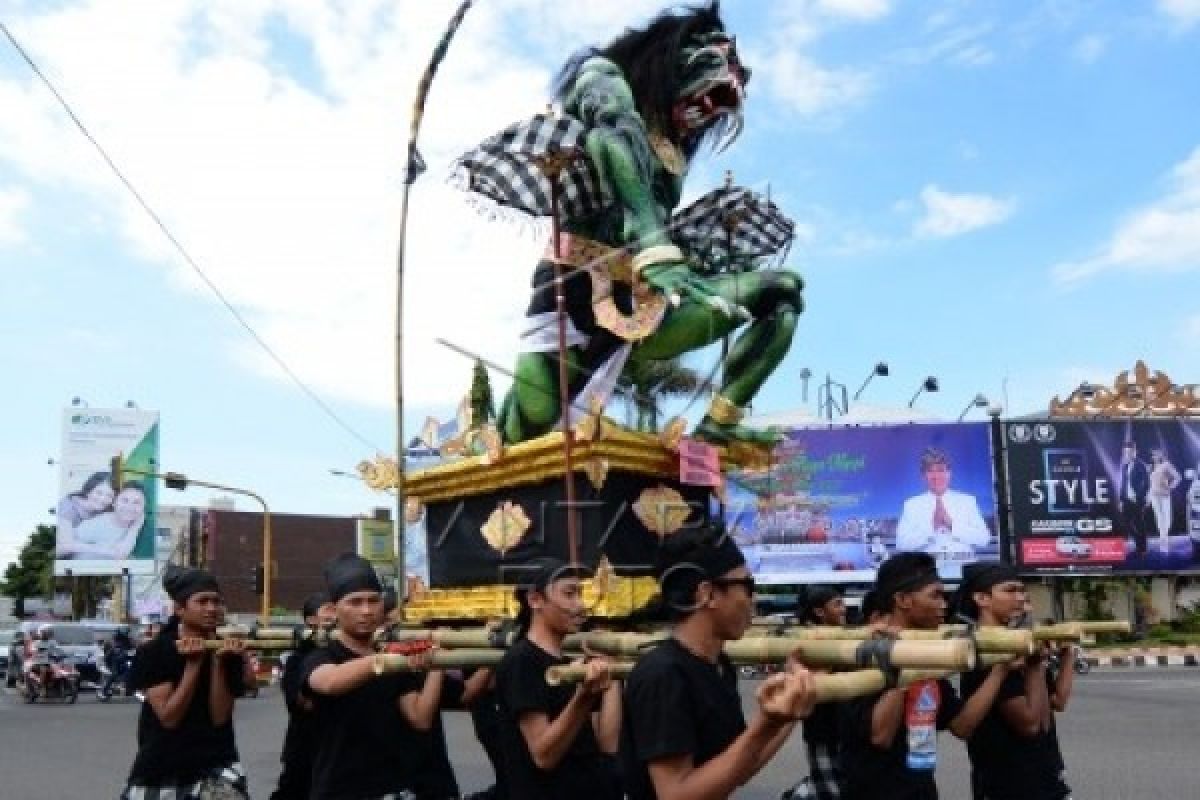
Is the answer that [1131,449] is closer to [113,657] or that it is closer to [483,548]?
[113,657]

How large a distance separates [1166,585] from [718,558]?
114 ft

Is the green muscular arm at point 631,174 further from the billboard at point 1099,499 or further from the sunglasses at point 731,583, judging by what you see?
the billboard at point 1099,499

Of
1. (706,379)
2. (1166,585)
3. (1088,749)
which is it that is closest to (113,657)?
(1088,749)

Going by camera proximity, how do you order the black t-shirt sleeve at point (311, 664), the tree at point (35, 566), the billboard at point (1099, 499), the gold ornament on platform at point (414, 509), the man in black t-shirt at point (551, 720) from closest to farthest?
the man in black t-shirt at point (551, 720) → the black t-shirt sleeve at point (311, 664) → the gold ornament on platform at point (414, 509) → the billboard at point (1099, 499) → the tree at point (35, 566)

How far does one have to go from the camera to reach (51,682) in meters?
20.9

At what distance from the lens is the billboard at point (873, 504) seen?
104ft

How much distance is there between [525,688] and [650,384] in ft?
11.3

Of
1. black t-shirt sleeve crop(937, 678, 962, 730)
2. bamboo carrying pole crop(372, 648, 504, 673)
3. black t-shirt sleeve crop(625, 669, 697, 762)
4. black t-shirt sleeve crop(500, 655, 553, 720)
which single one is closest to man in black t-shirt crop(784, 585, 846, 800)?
black t-shirt sleeve crop(937, 678, 962, 730)

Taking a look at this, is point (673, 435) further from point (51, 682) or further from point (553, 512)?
point (51, 682)

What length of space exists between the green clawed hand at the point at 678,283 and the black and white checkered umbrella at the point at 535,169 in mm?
606

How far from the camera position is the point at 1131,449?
3203 cm

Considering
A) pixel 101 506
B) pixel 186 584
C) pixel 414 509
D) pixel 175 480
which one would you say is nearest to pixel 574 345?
pixel 414 509

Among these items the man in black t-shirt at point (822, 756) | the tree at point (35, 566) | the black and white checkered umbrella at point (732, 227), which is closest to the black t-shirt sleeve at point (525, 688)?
the man in black t-shirt at point (822, 756)

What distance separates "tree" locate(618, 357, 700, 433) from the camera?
21.3 feet
